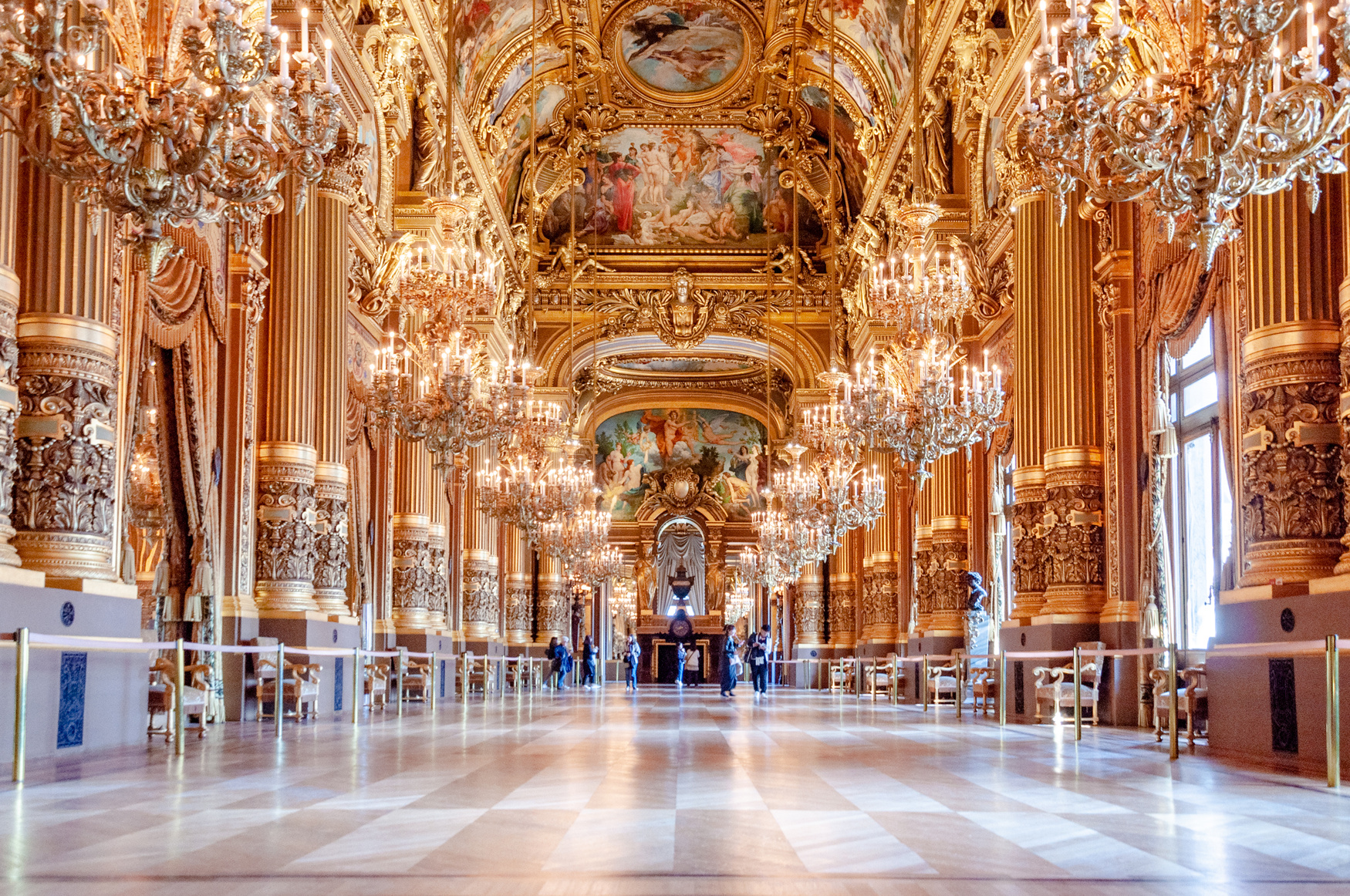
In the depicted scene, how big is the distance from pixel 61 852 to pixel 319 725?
29.1ft

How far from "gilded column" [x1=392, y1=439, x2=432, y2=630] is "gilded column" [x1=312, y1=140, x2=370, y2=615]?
5334mm

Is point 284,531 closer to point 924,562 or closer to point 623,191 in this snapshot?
point 924,562

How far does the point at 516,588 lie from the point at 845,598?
8498 mm

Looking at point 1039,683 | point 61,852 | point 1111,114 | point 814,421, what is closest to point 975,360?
point 814,421

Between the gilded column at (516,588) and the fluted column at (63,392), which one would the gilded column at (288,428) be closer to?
the fluted column at (63,392)

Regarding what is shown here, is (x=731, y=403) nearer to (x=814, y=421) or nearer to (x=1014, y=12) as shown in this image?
(x=814, y=421)

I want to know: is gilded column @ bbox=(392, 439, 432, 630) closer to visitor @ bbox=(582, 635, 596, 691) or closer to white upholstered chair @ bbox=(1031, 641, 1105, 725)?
white upholstered chair @ bbox=(1031, 641, 1105, 725)

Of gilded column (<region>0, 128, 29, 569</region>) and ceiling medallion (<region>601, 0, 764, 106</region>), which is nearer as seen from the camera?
gilded column (<region>0, 128, 29, 569</region>)

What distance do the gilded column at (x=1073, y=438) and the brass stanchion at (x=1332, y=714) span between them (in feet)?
25.9

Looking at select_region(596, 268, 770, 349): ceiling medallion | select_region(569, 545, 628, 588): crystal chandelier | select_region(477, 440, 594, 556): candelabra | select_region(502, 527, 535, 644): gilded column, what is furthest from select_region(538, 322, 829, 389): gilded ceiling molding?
select_region(477, 440, 594, 556): candelabra

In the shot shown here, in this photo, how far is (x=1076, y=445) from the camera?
1612 cm

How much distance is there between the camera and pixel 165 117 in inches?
282

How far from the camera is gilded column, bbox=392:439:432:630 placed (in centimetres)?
2245

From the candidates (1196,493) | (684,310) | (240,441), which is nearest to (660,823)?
(240,441)
